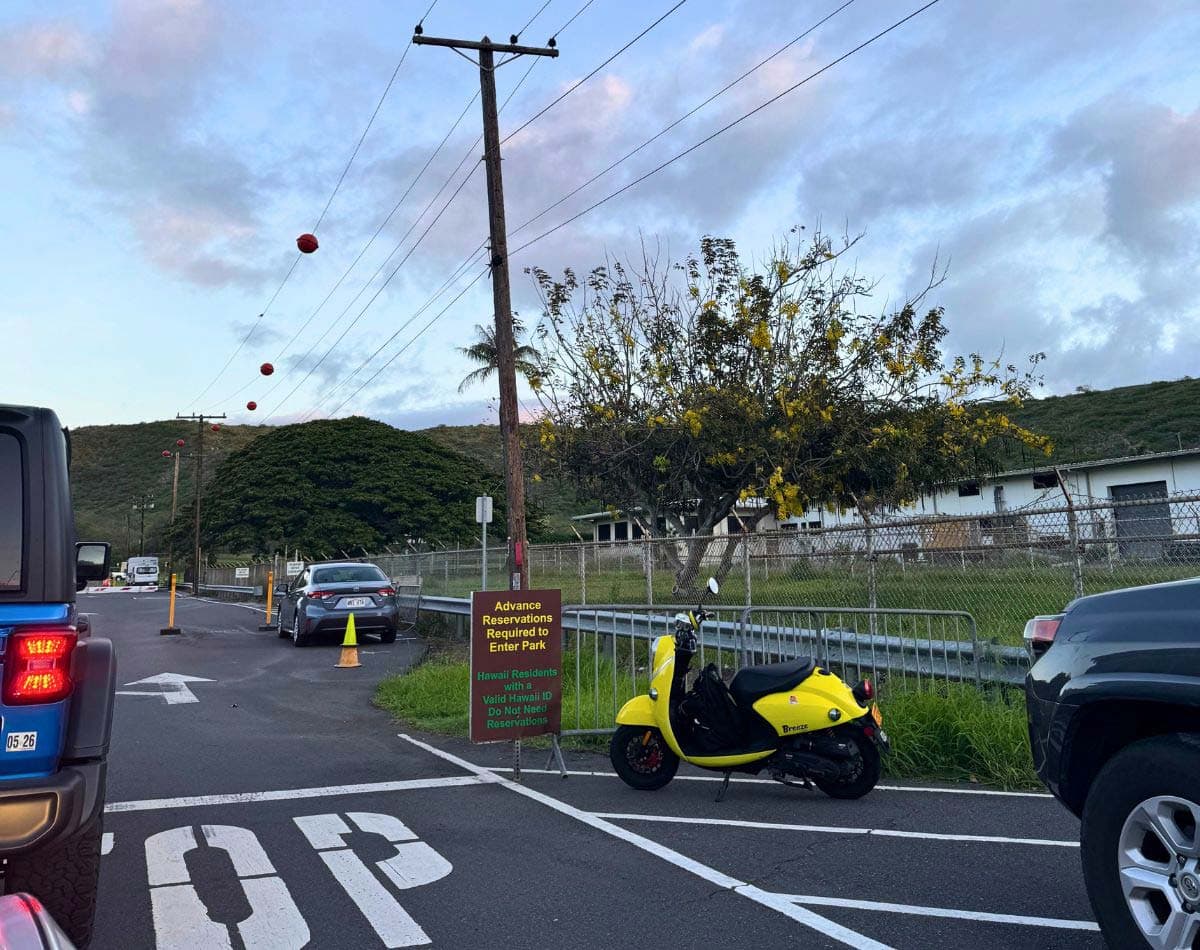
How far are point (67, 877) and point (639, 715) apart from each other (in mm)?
3898

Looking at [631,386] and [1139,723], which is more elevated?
[631,386]

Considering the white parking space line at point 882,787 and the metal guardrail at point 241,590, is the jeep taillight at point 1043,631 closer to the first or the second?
the white parking space line at point 882,787

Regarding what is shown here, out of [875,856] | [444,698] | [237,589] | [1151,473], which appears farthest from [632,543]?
[237,589]

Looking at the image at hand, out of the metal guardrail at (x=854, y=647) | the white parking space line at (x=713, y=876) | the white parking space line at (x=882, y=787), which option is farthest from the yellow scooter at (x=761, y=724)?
the metal guardrail at (x=854, y=647)

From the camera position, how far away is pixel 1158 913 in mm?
3369

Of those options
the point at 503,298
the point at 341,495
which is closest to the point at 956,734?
the point at 503,298

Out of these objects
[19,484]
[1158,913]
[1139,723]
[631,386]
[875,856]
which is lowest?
[875,856]

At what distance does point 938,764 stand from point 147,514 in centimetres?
12591

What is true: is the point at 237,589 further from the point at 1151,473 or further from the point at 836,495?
the point at 1151,473

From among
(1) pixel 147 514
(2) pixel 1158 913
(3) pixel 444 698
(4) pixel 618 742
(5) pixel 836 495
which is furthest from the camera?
(1) pixel 147 514

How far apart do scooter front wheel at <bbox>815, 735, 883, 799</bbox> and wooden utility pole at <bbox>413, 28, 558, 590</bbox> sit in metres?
7.04

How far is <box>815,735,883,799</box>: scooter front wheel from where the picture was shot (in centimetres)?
663

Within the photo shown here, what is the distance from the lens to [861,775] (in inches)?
262

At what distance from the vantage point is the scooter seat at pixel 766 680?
262 inches
